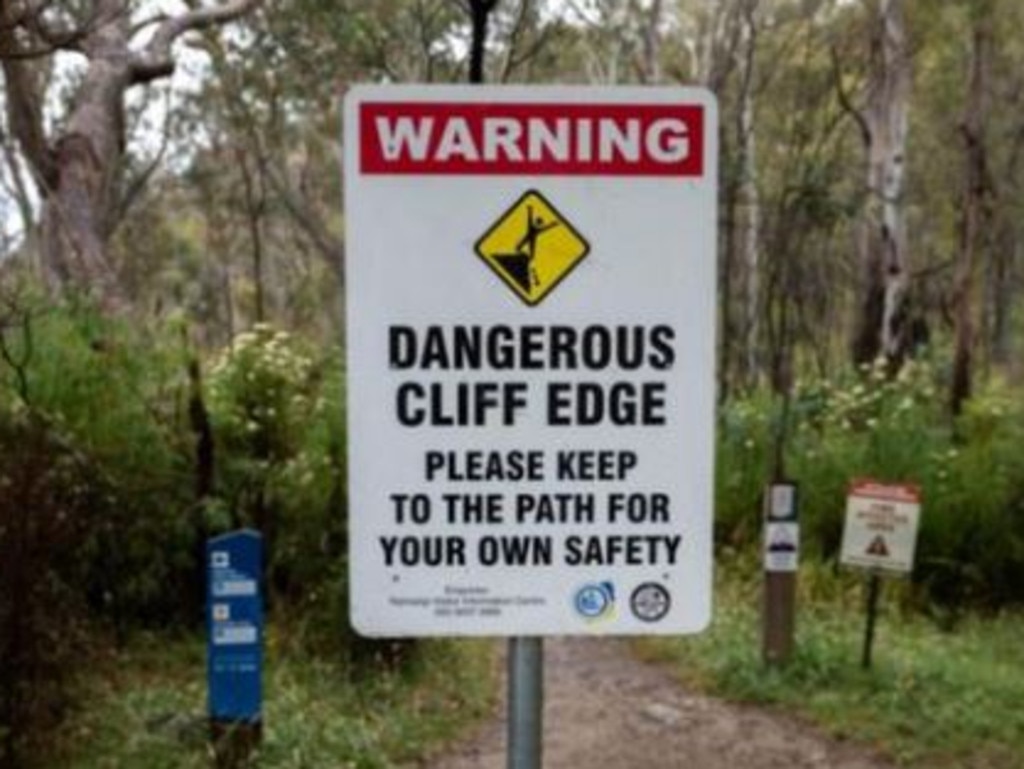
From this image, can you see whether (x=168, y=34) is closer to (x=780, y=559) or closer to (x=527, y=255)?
(x=780, y=559)

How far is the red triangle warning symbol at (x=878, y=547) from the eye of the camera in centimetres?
716

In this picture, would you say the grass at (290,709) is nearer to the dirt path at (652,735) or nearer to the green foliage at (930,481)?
the dirt path at (652,735)

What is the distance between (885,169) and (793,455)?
26.9 ft

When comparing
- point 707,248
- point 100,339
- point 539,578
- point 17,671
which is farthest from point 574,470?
point 100,339

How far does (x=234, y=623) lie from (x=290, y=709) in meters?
1.19

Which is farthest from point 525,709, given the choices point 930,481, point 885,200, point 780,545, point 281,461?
point 885,200

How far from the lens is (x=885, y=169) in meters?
18.0

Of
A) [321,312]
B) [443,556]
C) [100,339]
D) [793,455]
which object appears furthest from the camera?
[321,312]

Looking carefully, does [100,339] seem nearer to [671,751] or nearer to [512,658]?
[671,751]

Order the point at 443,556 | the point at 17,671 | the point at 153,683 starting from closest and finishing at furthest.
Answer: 1. the point at 443,556
2. the point at 17,671
3. the point at 153,683

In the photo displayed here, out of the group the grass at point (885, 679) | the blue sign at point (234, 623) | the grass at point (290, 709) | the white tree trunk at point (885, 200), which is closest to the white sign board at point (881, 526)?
the grass at point (885, 679)

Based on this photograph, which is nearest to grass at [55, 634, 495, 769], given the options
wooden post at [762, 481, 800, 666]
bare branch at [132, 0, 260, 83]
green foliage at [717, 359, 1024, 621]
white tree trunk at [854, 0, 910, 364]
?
wooden post at [762, 481, 800, 666]

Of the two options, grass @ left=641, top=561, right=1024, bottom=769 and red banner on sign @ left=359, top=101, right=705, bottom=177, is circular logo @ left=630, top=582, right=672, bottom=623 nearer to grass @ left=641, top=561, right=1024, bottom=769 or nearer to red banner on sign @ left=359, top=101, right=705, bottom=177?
red banner on sign @ left=359, top=101, right=705, bottom=177

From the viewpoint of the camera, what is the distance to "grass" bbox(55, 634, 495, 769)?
18.7ft
